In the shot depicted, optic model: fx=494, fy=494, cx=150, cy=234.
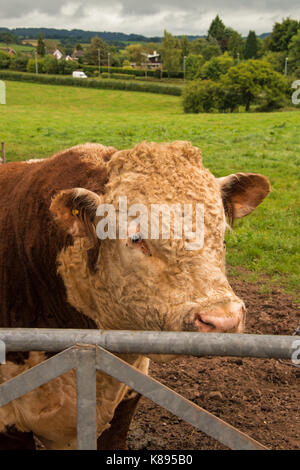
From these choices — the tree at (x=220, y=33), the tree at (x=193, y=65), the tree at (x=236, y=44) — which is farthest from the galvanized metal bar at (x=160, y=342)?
the tree at (x=220, y=33)

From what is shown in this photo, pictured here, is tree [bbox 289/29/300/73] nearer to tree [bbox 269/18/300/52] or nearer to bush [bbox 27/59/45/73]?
tree [bbox 269/18/300/52]

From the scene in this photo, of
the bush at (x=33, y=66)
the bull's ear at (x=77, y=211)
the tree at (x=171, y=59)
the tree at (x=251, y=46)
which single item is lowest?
the bull's ear at (x=77, y=211)

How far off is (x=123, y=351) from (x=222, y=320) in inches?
22.7

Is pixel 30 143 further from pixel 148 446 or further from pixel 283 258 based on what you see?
pixel 148 446

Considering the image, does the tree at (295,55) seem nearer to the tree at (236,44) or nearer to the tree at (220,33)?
the tree at (236,44)

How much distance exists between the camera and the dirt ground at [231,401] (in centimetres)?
416

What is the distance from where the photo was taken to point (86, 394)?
174cm

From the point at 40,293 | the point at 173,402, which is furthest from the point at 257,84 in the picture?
the point at 173,402

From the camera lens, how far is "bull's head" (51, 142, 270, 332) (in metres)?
2.31

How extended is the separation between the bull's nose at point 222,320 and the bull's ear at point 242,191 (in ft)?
3.35

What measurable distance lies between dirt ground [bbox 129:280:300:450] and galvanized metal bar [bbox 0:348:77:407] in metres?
2.66

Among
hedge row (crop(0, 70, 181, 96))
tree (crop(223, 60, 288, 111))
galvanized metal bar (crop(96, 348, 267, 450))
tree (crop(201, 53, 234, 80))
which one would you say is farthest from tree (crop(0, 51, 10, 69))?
galvanized metal bar (crop(96, 348, 267, 450))

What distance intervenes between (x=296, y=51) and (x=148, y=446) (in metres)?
68.7

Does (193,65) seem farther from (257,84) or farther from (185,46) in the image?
(257,84)
